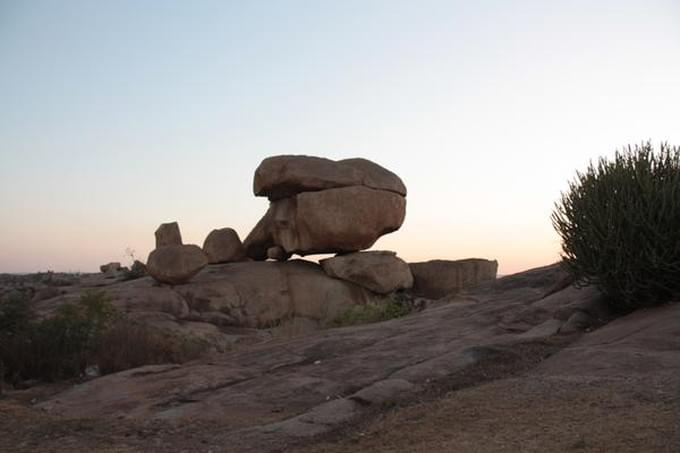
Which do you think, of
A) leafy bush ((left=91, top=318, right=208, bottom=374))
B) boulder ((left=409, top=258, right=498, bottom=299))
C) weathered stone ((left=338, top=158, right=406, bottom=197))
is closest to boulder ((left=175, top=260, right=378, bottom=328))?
boulder ((left=409, top=258, right=498, bottom=299))

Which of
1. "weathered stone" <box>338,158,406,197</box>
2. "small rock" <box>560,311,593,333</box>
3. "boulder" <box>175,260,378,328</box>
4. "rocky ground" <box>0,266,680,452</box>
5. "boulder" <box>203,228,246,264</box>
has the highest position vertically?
"weathered stone" <box>338,158,406,197</box>

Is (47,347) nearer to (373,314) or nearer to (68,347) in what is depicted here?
(68,347)

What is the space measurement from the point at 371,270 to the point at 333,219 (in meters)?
2.39

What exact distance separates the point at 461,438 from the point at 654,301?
5.57 meters

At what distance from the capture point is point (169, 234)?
24.9 meters

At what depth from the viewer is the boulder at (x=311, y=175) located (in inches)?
961

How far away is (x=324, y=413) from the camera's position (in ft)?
21.2

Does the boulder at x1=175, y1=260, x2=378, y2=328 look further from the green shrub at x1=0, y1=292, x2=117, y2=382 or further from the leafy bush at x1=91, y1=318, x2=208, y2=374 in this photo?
the green shrub at x1=0, y1=292, x2=117, y2=382

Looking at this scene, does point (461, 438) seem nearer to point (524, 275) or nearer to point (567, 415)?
point (567, 415)

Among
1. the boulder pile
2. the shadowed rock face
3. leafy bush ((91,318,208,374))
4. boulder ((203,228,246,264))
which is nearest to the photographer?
the shadowed rock face

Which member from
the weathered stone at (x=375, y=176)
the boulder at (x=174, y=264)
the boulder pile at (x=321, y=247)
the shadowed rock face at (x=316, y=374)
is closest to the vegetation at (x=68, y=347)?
the shadowed rock face at (x=316, y=374)

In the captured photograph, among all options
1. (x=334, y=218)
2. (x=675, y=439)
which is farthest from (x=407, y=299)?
(x=675, y=439)

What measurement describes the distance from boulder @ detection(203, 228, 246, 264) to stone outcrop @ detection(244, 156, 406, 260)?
5.67 feet

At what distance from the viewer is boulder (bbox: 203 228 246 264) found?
87.7 ft
